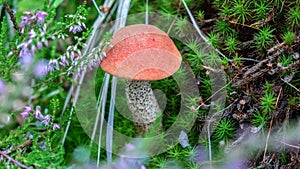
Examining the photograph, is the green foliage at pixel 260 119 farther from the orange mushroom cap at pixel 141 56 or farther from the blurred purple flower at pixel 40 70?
the blurred purple flower at pixel 40 70

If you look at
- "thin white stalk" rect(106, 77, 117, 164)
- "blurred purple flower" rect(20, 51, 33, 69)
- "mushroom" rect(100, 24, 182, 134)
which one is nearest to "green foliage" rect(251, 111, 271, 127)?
"mushroom" rect(100, 24, 182, 134)

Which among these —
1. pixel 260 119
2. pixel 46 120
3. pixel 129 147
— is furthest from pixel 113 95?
pixel 260 119

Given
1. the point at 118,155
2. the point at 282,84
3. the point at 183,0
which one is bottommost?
the point at 118,155

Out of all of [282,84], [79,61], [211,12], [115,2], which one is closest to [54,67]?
[79,61]

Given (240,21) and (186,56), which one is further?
(186,56)

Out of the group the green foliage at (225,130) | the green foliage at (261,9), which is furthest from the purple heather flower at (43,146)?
the green foliage at (261,9)

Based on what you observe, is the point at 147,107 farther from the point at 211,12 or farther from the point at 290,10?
the point at 290,10

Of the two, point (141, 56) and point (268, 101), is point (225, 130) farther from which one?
point (141, 56)
